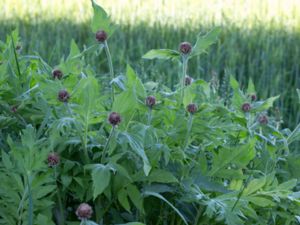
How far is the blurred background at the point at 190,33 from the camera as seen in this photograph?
4.38 m

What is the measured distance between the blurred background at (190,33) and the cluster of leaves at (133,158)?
2041mm

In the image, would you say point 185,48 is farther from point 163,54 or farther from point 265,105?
point 265,105

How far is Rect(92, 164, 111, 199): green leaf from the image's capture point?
158 cm

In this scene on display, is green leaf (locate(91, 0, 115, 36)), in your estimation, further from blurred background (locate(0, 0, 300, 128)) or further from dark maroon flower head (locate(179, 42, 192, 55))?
blurred background (locate(0, 0, 300, 128))

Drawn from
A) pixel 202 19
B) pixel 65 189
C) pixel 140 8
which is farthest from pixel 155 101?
pixel 140 8

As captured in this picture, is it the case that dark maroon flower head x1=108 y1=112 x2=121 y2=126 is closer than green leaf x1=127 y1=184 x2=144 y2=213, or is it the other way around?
dark maroon flower head x1=108 y1=112 x2=121 y2=126

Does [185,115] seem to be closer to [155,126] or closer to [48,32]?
[155,126]

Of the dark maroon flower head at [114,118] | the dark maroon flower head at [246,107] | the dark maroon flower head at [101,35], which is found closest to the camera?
the dark maroon flower head at [114,118]

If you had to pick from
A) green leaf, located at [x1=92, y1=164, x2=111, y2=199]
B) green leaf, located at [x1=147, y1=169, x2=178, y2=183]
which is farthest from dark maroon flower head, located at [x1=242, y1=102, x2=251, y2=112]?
green leaf, located at [x1=92, y1=164, x2=111, y2=199]

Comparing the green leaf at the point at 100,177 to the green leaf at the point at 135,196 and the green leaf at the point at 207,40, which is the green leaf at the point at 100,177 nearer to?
the green leaf at the point at 135,196

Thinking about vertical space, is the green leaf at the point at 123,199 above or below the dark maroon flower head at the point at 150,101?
below

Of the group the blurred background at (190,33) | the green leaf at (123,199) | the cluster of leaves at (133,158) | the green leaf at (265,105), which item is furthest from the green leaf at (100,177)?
the blurred background at (190,33)

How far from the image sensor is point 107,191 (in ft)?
5.57

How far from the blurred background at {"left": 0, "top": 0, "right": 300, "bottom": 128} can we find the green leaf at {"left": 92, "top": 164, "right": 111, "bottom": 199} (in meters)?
2.33
